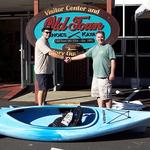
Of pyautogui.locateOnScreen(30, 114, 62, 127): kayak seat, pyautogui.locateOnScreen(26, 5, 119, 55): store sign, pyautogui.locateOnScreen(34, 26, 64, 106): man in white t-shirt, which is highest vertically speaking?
pyautogui.locateOnScreen(26, 5, 119, 55): store sign

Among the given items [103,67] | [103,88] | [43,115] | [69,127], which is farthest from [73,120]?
[103,67]

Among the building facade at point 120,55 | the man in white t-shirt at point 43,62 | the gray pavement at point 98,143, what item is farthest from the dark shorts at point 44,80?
the building facade at point 120,55

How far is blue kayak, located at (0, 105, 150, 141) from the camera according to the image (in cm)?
800

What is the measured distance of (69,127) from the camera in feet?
26.8

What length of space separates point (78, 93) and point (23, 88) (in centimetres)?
201

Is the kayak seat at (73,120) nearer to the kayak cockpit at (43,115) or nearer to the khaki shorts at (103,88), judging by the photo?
the kayak cockpit at (43,115)

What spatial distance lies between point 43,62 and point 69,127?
265 centimetres

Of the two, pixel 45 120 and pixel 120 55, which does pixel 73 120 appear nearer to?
pixel 45 120

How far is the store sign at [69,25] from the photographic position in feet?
38.4

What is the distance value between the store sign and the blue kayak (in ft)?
10.2

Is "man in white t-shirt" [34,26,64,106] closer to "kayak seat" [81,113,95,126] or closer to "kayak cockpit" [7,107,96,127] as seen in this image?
"kayak cockpit" [7,107,96,127]

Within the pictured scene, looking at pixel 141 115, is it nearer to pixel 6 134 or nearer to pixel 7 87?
pixel 6 134

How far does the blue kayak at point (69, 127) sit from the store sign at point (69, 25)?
3.11 meters

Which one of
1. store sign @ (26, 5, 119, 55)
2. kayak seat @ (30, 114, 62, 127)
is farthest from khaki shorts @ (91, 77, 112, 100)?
store sign @ (26, 5, 119, 55)
